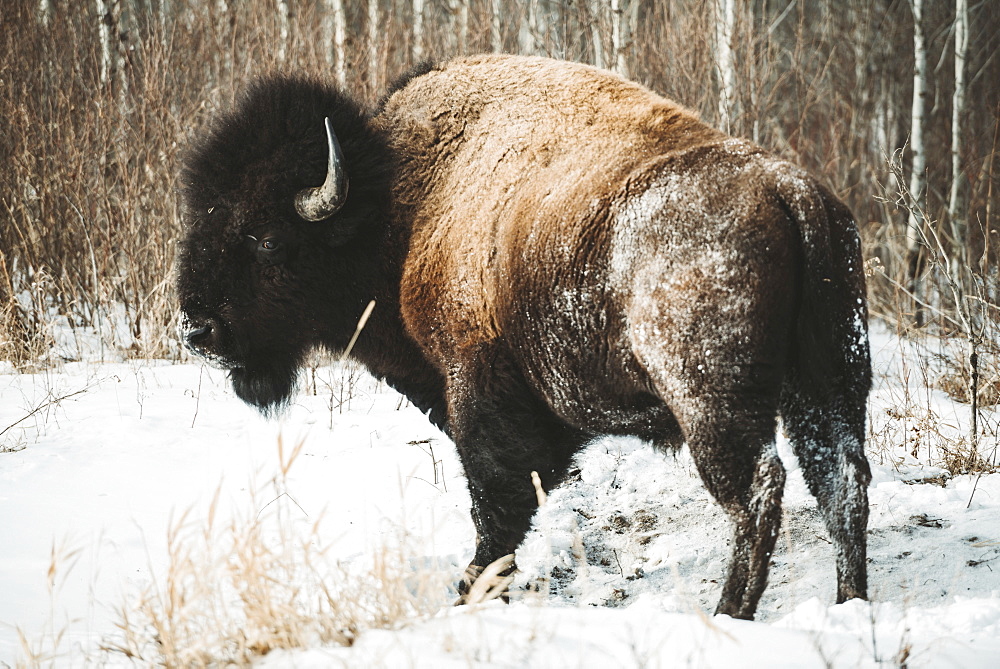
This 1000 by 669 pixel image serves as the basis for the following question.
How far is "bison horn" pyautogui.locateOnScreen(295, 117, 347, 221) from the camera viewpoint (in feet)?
11.5

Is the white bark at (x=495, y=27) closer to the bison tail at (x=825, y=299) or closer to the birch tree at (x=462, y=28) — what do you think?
the birch tree at (x=462, y=28)

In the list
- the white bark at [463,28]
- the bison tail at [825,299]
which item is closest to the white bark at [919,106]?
the white bark at [463,28]

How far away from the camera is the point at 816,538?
3984mm

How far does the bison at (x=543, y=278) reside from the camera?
2682 mm

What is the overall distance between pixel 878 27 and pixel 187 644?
17575 millimetres

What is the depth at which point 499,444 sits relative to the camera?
134 inches

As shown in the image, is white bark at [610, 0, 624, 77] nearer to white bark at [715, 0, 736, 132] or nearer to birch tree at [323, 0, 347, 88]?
white bark at [715, 0, 736, 132]

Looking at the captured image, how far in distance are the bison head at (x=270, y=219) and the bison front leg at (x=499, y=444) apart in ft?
2.63

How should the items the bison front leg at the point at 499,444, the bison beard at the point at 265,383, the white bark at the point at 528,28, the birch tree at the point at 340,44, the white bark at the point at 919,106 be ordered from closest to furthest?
the bison front leg at the point at 499,444 < the bison beard at the point at 265,383 < the birch tree at the point at 340,44 < the white bark at the point at 919,106 < the white bark at the point at 528,28

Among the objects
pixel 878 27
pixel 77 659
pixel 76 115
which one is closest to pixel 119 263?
pixel 76 115

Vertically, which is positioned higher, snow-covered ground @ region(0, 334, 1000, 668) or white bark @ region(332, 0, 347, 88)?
white bark @ region(332, 0, 347, 88)

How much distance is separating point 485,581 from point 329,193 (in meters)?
1.88

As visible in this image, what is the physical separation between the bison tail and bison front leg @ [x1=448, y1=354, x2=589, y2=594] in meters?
1.10

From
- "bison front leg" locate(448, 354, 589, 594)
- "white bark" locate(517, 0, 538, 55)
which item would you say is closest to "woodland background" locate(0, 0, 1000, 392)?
"white bark" locate(517, 0, 538, 55)
